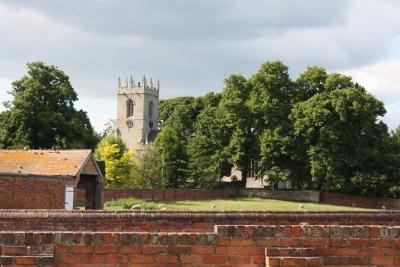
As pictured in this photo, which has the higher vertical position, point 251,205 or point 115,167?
point 115,167

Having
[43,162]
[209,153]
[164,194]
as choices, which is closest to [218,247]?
[43,162]

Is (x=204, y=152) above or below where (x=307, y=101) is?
below

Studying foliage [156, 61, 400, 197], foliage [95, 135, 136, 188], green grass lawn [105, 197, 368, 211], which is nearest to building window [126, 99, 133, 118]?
foliage [95, 135, 136, 188]

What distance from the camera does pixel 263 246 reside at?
5.94m

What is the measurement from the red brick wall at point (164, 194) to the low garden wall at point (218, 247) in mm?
46332

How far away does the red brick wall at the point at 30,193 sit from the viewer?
31.4 meters

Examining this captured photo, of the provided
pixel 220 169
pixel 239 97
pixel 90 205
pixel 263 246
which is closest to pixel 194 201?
pixel 220 169

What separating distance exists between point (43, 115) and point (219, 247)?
57.7m

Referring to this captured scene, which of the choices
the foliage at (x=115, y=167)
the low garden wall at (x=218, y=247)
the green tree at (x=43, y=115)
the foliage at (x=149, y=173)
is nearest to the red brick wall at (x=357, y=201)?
the foliage at (x=149, y=173)

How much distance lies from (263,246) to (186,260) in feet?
2.53

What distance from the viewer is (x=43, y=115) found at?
61.2m

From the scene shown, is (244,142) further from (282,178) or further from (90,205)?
(90,205)

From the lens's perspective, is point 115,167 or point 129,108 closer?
point 115,167

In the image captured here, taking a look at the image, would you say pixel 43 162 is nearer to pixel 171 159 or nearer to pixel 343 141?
pixel 171 159
